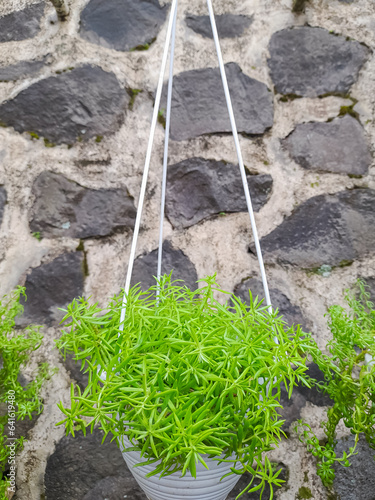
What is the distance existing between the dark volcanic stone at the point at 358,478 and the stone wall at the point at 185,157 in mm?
119

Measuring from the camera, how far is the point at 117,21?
42.6 inches

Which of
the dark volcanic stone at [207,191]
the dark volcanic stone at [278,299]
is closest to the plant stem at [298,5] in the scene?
the dark volcanic stone at [207,191]

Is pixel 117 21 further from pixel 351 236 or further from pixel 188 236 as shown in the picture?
pixel 351 236

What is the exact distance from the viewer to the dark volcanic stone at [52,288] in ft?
3.10

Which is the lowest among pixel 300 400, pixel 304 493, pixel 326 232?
pixel 304 493

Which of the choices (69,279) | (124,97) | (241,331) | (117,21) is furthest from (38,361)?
(117,21)

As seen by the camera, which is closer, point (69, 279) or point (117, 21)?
point (69, 279)

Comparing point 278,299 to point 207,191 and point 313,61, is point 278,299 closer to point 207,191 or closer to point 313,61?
point 207,191

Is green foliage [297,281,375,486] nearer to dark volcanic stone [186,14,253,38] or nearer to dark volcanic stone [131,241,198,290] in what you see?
dark volcanic stone [131,241,198,290]

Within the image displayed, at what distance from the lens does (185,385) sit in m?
0.53

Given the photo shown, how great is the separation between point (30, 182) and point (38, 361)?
41 cm

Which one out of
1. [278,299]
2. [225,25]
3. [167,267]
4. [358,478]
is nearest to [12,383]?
[167,267]

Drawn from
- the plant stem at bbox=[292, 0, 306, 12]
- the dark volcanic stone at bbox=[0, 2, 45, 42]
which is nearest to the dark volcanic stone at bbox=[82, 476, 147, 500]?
the dark volcanic stone at bbox=[0, 2, 45, 42]

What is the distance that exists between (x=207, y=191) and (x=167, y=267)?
21 cm
